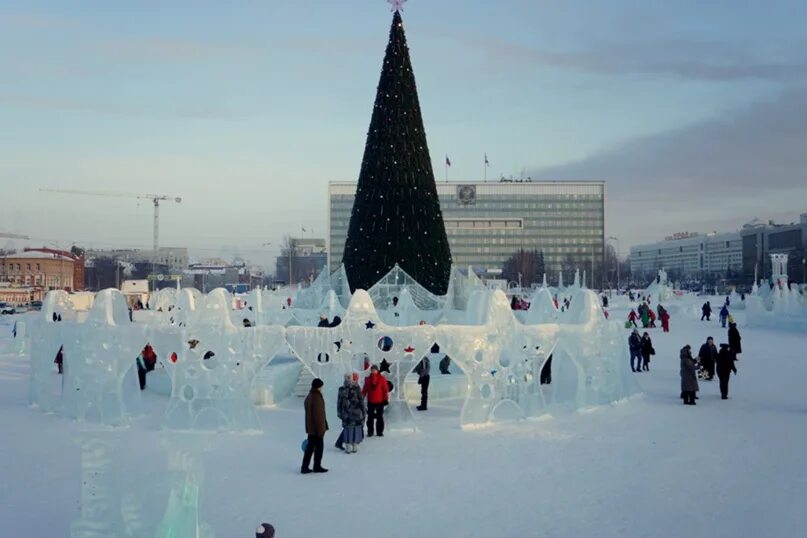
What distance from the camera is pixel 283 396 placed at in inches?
582

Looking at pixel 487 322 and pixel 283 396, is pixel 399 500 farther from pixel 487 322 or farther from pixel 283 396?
pixel 283 396

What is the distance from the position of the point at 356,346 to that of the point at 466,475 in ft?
12.5

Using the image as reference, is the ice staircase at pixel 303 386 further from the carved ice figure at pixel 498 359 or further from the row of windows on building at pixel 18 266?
the row of windows on building at pixel 18 266

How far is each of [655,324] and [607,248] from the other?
8308 centimetres

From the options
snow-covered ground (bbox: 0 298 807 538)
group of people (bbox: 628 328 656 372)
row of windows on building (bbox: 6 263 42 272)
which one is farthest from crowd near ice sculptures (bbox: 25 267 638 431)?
row of windows on building (bbox: 6 263 42 272)

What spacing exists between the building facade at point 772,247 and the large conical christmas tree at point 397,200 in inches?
3323

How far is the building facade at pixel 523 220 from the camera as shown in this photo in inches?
4641

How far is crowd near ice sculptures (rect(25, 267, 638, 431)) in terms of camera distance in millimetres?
11547

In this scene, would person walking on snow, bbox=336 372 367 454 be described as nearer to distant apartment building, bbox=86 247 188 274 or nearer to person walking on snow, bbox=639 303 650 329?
person walking on snow, bbox=639 303 650 329

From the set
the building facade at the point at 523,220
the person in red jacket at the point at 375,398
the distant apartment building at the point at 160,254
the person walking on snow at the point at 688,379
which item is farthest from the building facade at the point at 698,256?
the person in red jacket at the point at 375,398

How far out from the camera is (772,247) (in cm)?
12175

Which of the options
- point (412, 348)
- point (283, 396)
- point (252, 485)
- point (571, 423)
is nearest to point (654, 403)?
point (571, 423)

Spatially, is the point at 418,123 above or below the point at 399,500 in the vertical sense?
above

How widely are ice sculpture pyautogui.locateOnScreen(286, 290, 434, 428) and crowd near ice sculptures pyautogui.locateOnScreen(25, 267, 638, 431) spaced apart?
0.06 feet
